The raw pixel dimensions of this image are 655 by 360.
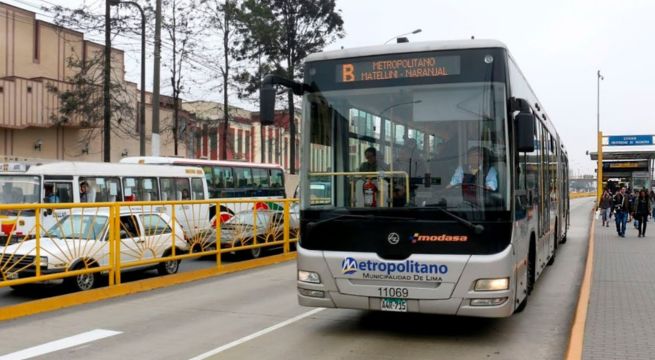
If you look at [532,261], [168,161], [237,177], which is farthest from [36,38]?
[532,261]

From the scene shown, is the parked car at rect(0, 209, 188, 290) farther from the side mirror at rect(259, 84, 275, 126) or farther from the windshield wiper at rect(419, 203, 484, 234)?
the windshield wiper at rect(419, 203, 484, 234)

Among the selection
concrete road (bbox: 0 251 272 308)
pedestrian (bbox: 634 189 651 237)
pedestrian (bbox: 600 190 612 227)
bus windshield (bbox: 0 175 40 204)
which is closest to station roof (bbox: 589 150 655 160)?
pedestrian (bbox: 600 190 612 227)

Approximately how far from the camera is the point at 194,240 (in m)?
13.0

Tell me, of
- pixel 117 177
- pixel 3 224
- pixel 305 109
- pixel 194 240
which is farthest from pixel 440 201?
pixel 117 177

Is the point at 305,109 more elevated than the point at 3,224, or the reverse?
the point at 305,109

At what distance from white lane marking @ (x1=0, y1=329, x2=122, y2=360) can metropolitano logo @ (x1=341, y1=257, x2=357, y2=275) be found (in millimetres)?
2977

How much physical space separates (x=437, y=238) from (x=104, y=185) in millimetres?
15027

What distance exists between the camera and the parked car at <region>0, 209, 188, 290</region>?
9.41 m

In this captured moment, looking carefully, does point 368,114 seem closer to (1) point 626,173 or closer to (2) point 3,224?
(2) point 3,224

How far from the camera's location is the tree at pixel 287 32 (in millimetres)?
37656

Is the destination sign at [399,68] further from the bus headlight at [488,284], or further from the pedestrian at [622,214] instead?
the pedestrian at [622,214]

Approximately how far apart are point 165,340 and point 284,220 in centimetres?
865

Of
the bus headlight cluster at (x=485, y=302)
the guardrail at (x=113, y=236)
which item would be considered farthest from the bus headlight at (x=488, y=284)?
the guardrail at (x=113, y=236)

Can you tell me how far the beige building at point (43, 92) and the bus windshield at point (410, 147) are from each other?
25.7 metres
